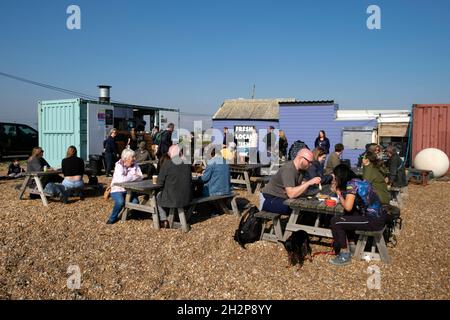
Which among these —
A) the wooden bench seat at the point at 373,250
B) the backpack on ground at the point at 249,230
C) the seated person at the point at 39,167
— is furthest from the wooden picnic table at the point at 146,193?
the wooden bench seat at the point at 373,250

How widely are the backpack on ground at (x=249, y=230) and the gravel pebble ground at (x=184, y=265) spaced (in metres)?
0.10

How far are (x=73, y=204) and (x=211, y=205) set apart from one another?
2.86m

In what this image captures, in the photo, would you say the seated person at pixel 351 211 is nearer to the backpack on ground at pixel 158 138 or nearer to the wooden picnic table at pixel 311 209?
the wooden picnic table at pixel 311 209

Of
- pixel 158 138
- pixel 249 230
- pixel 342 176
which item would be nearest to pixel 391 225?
pixel 342 176

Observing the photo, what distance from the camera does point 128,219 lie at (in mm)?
6594

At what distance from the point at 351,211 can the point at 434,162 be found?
1030 centimetres

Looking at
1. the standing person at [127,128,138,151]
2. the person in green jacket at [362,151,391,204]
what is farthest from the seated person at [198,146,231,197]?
the standing person at [127,128,138,151]

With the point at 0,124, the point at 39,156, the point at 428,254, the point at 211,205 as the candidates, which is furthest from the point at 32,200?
the point at 0,124

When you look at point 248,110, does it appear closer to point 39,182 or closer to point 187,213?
point 39,182

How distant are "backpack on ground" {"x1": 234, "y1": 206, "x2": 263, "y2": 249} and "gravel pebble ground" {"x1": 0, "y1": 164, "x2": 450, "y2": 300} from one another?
0.10 m

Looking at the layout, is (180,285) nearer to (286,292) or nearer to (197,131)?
(286,292)

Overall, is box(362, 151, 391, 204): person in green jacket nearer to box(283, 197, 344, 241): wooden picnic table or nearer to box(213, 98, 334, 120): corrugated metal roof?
box(283, 197, 344, 241): wooden picnic table

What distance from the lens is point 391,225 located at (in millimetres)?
5664

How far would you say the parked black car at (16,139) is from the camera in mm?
17266
